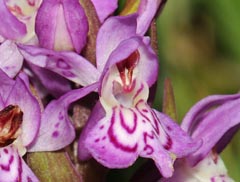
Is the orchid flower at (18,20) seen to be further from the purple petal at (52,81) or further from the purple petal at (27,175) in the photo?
the purple petal at (27,175)

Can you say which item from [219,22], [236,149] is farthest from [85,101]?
[219,22]

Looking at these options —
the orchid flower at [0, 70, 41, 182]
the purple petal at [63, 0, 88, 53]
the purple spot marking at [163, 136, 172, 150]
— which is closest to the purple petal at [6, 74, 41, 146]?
the orchid flower at [0, 70, 41, 182]

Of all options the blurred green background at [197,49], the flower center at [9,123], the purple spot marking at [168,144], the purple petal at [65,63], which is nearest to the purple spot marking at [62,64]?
the purple petal at [65,63]

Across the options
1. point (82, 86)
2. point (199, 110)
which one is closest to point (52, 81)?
point (82, 86)

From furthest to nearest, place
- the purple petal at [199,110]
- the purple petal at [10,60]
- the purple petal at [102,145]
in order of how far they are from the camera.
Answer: the purple petal at [199,110]
the purple petal at [10,60]
the purple petal at [102,145]

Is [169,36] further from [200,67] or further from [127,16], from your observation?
[127,16]

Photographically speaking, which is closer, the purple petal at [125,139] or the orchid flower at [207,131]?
the purple petal at [125,139]

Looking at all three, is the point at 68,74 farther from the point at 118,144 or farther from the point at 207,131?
the point at 207,131
